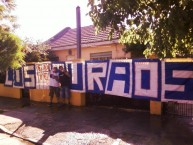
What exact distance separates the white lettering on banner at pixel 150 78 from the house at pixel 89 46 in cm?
529

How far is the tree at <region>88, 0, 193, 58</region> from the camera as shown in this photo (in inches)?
199

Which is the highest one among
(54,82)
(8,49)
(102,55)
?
(8,49)

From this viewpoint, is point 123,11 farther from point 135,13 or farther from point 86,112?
point 86,112

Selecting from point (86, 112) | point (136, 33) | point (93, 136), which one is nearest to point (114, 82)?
point (86, 112)

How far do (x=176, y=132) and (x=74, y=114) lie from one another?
4.27m

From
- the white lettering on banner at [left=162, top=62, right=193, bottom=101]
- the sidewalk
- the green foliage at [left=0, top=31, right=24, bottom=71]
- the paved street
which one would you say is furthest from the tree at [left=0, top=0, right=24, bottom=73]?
the white lettering on banner at [left=162, top=62, right=193, bottom=101]

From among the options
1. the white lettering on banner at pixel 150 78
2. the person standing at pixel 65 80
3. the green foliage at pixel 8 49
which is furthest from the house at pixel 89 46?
the white lettering on banner at pixel 150 78

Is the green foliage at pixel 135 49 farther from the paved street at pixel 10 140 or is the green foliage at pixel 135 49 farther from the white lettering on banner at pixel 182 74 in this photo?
the paved street at pixel 10 140

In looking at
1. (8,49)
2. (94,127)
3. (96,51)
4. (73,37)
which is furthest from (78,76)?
(73,37)

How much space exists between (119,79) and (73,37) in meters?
12.6

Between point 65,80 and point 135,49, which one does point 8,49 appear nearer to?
point 65,80

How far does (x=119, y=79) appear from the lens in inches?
410

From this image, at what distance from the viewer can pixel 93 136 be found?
7777mm

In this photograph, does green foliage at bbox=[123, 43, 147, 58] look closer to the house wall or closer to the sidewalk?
the house wall
